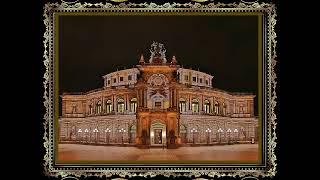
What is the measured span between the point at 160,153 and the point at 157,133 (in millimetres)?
252

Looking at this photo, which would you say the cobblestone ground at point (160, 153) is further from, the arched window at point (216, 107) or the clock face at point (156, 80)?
the clock face at point (156, 80)

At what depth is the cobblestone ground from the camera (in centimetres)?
656

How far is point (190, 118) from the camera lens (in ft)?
21.9

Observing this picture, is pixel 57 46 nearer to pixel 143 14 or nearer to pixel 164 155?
pixel 143 14

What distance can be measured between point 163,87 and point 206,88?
50 cm

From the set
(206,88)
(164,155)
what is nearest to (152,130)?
A: (164,155)

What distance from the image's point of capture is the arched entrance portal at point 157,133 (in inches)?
263

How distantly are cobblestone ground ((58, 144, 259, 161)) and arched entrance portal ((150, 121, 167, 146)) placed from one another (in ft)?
0.28

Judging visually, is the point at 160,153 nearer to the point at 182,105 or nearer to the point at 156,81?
the point at 182,105

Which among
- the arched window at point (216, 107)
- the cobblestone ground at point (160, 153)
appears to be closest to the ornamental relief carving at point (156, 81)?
the arched window at point (216, 107)

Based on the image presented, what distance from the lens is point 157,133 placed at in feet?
22.1

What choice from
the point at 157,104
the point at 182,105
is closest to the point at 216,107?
the point at 182,105

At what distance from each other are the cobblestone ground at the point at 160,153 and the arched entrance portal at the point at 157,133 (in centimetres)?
9

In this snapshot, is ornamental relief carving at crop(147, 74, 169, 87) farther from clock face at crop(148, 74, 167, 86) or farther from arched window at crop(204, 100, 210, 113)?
arched window at crop(204, 100, 210, 113)
